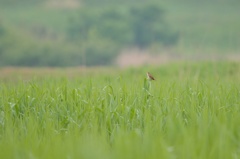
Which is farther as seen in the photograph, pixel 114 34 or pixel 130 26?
pixel 130 26

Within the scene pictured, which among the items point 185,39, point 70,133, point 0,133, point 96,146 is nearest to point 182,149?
point 96,146

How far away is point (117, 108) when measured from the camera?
367cm

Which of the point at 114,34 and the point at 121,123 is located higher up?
the point at 114,34

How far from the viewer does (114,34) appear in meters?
28.4

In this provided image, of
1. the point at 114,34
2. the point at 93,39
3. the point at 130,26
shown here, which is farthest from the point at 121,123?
the point at 130,26

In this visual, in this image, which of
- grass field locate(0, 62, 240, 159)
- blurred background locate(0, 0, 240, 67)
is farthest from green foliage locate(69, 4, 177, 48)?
grass field locate(0, 62, 240, 159)

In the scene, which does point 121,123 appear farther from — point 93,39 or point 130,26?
point 130,26

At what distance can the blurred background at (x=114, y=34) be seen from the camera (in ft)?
85.4

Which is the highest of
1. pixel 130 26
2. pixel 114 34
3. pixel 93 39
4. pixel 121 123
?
pixel 130 26

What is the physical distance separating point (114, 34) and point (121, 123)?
25.2 metres

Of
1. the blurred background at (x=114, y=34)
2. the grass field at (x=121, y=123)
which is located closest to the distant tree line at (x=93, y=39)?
the blurred background at (x=114, y=34)

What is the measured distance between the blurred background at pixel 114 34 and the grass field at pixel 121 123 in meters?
19.9

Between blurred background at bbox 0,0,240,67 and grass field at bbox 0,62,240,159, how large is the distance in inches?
783

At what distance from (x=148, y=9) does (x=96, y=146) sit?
1082 inches
